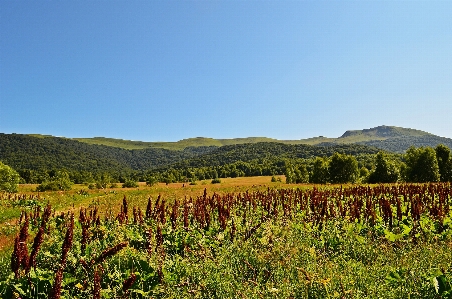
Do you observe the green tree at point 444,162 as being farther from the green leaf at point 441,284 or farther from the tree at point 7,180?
the tree at point 7,180

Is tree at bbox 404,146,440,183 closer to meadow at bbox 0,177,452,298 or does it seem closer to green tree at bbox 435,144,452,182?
green tree at bbox 435,144,452,182

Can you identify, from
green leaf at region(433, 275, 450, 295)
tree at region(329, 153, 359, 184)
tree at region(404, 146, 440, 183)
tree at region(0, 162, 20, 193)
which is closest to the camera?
green leaf at region(433, 275, 450, 295)

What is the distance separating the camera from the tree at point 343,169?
2685 inches

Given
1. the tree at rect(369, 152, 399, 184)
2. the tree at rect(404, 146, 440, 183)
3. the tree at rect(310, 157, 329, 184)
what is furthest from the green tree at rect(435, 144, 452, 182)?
the tree at rect(310, 157, 329, 184)

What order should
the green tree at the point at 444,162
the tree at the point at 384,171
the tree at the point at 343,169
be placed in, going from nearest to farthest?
the green tree at the point at 444,162 → the tree at the point at 384,171 → the tree at the point at 343,169

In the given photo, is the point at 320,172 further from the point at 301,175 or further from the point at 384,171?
the point at 301,175

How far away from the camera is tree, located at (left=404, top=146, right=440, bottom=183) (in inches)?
2098

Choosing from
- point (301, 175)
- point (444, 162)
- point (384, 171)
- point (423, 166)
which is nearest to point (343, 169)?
point (384, 171)

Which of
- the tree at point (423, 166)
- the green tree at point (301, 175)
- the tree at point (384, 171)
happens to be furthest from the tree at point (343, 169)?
the green tree at point (301, 175)

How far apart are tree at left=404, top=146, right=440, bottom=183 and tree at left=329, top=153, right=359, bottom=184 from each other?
13156 mm

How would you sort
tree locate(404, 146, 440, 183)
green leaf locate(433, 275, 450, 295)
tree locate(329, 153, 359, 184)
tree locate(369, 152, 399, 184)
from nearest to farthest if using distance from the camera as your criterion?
green leaf locate(433, 275, 450, 295), tree locate(404, 146, 440, 183), tree locate(369, 152, 399, 184), tree locate(329, 153, 359, 184)

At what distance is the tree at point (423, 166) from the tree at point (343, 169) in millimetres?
13156

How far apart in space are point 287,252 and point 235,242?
126 cm

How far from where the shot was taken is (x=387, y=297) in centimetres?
480
